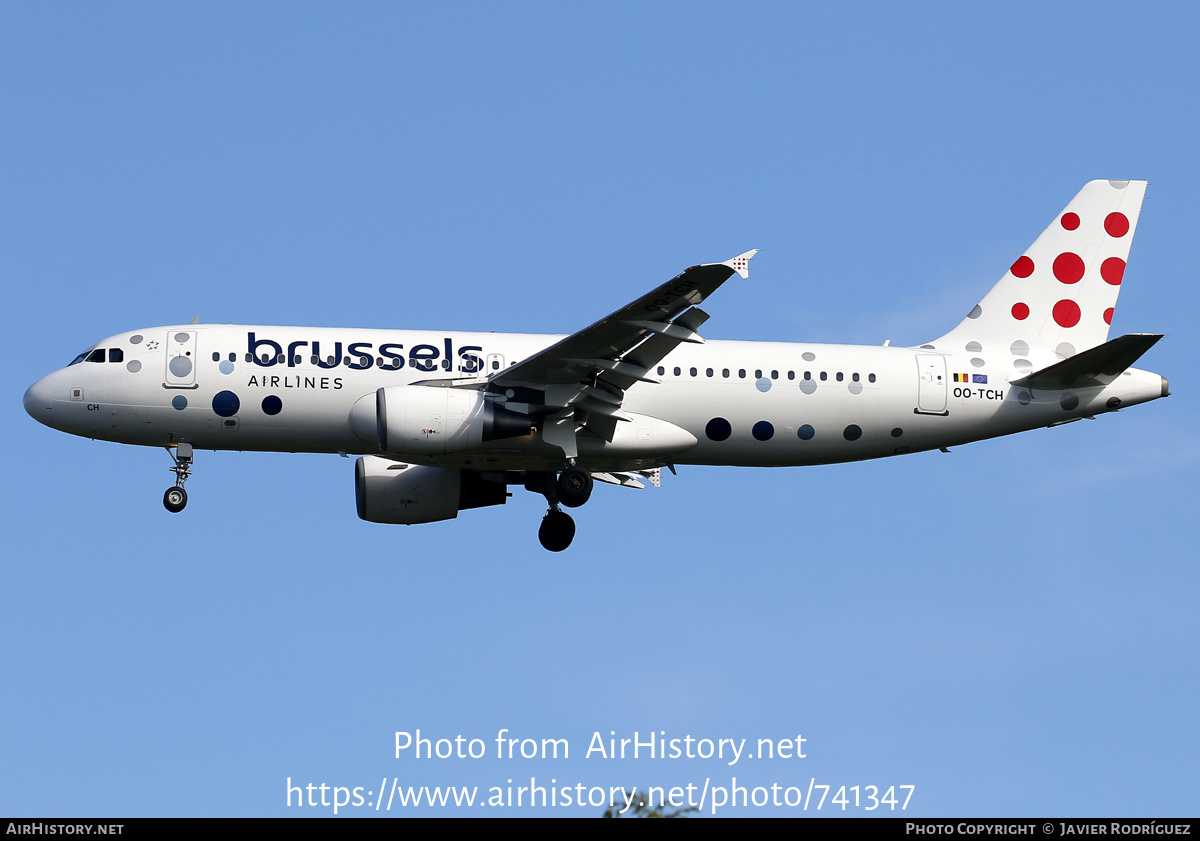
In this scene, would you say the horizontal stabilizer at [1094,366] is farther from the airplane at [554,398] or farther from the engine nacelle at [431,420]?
the engine nacelle at [431,420]

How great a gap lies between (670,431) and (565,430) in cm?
243

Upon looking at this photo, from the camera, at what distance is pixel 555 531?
37188mm

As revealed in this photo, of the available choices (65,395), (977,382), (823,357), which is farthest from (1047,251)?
(65,395)

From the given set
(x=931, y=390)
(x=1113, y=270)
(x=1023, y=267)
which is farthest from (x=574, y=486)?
(x=1113, y=270)

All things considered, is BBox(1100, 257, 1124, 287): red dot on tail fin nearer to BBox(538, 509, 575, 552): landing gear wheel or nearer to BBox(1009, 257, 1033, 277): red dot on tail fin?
BBox(1009, 257, 1033, 277): red dot on tail fin

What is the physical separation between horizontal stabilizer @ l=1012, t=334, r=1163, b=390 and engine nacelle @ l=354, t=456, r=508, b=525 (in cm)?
1353

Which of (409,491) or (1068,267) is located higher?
(1068,267)

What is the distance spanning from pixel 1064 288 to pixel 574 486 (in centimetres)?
1435

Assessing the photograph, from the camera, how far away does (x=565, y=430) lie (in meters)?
33.9

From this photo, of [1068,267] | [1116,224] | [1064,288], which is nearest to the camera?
[1064,288]

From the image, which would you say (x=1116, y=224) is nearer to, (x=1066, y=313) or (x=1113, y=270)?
A: (x=1113, y=270)

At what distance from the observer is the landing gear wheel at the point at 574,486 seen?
34688 millimetres
